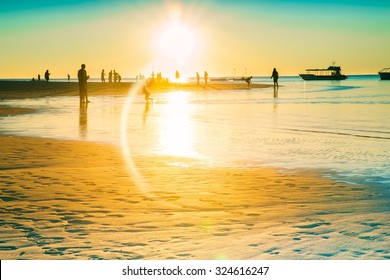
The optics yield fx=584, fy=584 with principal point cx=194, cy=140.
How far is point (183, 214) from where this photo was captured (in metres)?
7.06

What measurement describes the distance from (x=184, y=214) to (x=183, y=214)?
0.5 inches

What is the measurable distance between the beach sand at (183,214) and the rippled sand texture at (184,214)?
0.01 m

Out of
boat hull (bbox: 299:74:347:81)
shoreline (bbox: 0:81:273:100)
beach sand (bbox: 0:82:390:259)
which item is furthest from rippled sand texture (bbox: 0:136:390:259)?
boat hull (bbox: 299:74:347:81)

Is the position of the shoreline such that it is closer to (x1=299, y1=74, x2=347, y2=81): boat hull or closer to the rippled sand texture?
the rippled sand texture

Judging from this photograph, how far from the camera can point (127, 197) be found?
8.06 meters

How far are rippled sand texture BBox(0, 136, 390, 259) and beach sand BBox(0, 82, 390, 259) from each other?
11 mm

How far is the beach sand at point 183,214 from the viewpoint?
5574 millimetres

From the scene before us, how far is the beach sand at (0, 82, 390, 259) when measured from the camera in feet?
18.3

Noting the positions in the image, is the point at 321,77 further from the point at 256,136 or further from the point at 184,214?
the point at 184,214

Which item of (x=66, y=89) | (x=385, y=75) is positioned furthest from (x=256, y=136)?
(x=385, y=75)
